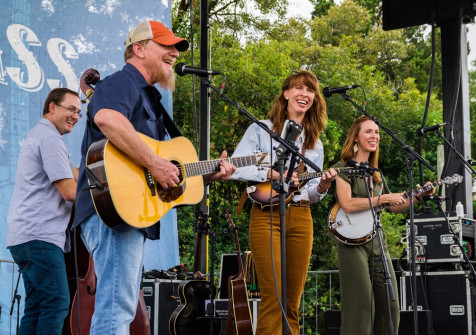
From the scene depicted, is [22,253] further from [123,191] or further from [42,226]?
[123,191]

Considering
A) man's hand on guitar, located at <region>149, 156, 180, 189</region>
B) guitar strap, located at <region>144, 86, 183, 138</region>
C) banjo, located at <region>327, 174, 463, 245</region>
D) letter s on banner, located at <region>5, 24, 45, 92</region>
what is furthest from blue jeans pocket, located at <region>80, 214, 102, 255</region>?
letter s on banner, located at <region>5, 24, 45, 92</region>

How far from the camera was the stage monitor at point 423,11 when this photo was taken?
7.08m

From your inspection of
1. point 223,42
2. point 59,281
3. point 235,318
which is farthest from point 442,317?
point 223,42

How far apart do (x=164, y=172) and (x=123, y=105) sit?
393mm

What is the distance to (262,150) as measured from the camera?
4.35 meters

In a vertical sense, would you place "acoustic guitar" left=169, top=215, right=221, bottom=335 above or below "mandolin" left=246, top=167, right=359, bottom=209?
below

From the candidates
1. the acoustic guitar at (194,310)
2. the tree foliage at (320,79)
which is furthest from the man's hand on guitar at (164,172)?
the tree foliage at (320,79)

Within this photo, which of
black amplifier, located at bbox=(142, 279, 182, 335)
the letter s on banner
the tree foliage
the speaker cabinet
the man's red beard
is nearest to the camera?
the man's red beard

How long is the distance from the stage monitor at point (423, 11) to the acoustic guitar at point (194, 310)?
3.29m

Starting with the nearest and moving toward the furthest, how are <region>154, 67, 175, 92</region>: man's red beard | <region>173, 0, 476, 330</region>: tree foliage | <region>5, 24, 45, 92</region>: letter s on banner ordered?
<region>154, 67, 175, 92</region>: man's red beard < <region>5, 24, 45, 92</region>: letter s on banner < <region>173, 0, 476, 330</region>: tree foliage

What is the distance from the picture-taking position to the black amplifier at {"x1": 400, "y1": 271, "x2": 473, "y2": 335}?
5.96m

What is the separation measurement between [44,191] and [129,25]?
12.3ft

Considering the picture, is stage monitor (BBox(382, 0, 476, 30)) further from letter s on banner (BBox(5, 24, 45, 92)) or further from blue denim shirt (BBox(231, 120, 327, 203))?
letter s on banner (BBox(5, 24, 45, 92))

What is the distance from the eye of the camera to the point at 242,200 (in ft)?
14.8
